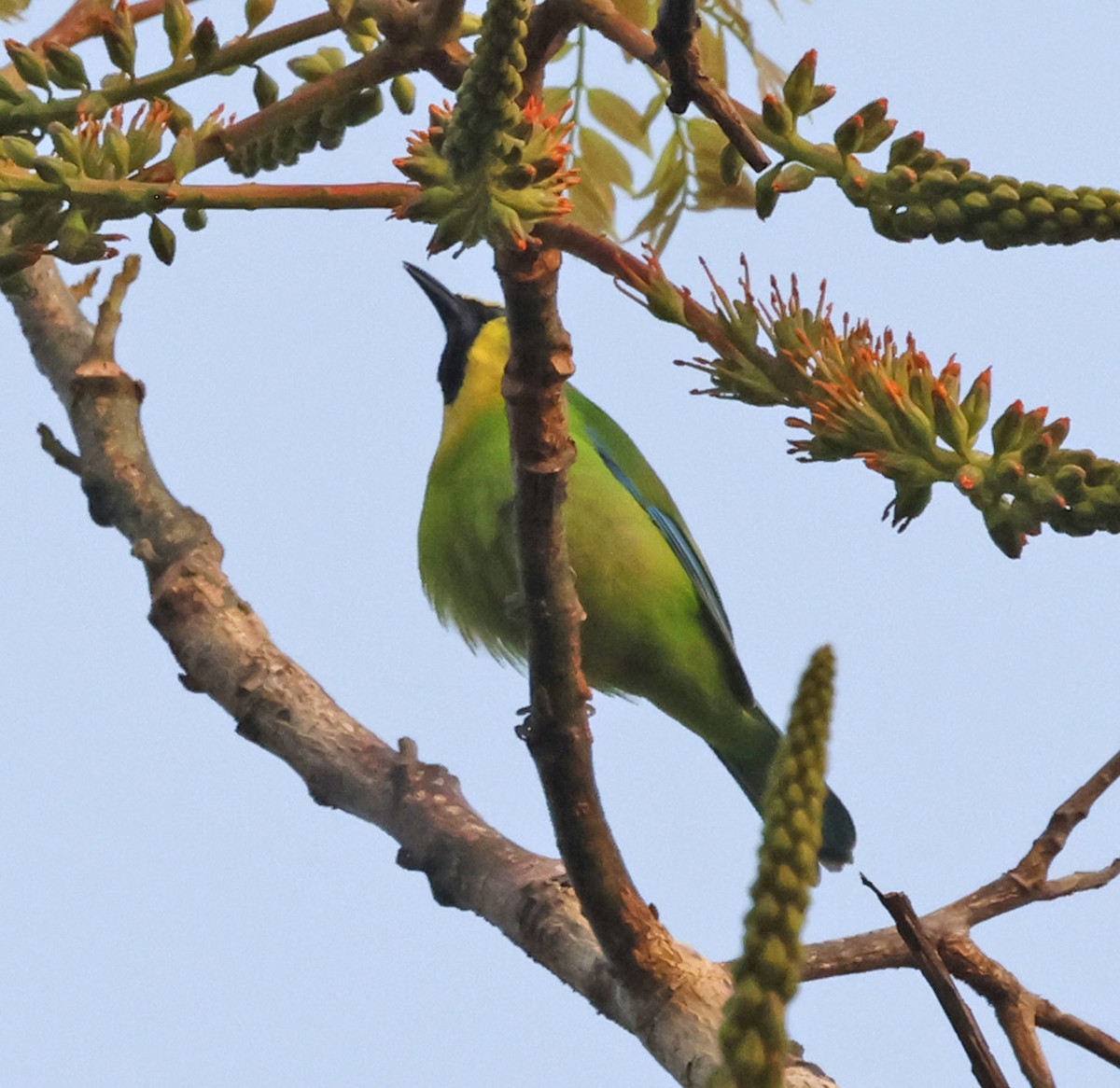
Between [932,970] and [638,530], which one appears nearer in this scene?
[932,970]

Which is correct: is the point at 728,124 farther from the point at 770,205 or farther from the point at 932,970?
the point at 932,970

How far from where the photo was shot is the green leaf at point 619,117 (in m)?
2.57

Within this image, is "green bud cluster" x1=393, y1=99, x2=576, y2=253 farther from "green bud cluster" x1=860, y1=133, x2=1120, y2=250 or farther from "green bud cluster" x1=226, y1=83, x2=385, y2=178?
"green bud cluster" x1=226, y1=83, x2=385, y2=178

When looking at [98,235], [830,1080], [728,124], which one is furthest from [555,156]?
[830,1080]

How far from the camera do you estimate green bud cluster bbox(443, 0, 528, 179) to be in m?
1.25

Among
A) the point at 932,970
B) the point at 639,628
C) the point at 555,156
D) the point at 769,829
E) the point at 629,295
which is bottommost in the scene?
the point at 769,829

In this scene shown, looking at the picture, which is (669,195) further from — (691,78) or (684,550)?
(684,550)

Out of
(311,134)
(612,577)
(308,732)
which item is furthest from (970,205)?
(612,577)

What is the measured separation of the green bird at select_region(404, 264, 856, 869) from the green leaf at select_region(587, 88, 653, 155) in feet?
3.60

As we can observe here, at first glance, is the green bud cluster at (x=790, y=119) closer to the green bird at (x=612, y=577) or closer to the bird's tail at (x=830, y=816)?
the green bird at (x=612, y=577)

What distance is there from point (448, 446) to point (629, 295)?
7.66 feet

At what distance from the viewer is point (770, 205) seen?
149 cm

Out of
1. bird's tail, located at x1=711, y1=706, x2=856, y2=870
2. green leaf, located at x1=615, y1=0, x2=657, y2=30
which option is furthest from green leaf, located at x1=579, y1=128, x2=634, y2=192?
bird's tail, located at x1=711, y1=706, x2=856, y2=870

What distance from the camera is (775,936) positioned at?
77 cm
